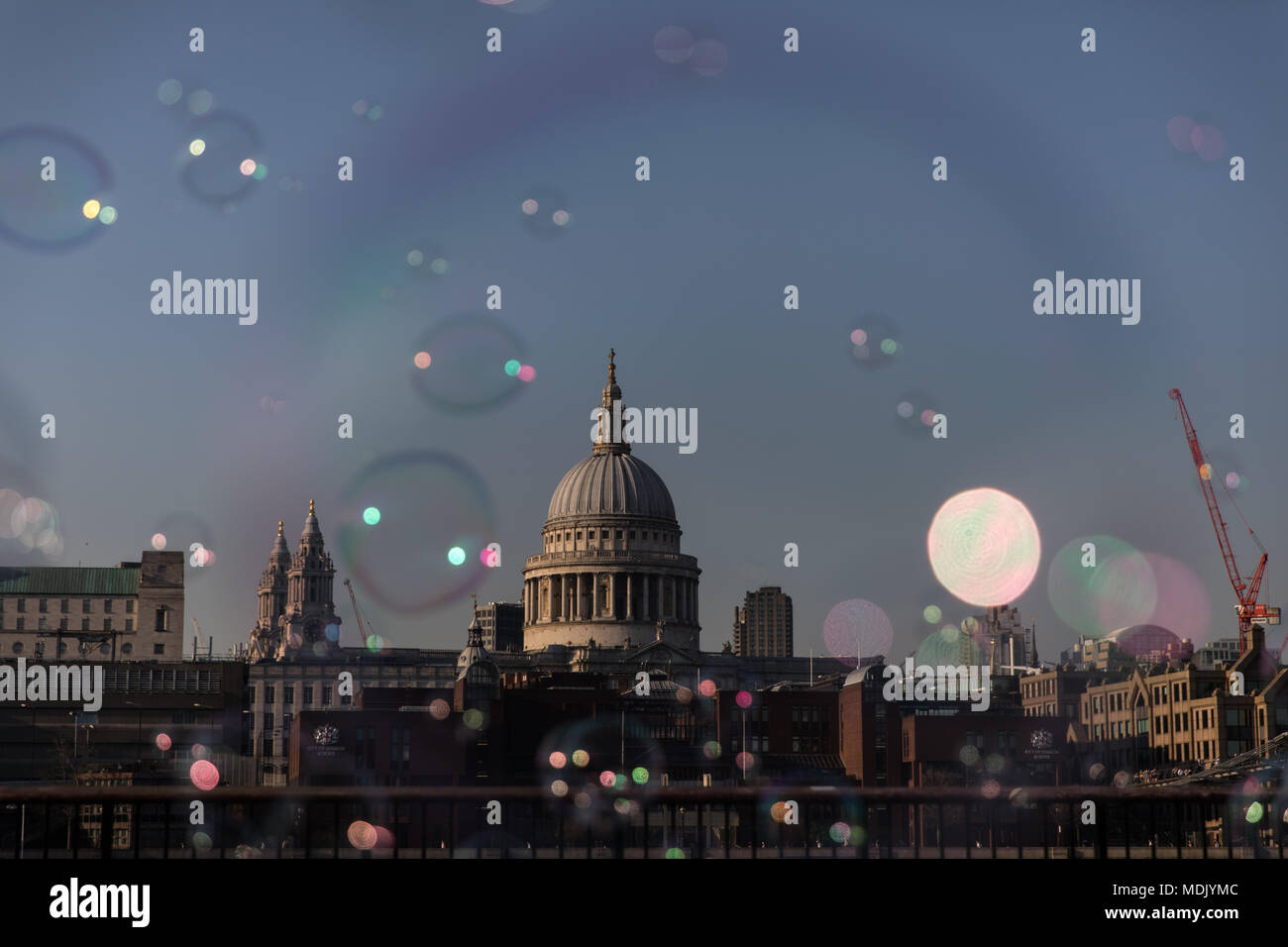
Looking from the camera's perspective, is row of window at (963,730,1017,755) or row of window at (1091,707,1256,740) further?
row of window at (963,730,1017,755)

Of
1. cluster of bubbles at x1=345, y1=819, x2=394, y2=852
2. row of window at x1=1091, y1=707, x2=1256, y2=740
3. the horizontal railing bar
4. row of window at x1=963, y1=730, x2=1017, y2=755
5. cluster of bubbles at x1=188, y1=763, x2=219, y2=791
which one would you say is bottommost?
cluster of bubbles at x1=345, y1=819, x2=394, y2=852

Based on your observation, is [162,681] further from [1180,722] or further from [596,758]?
[1180,722]

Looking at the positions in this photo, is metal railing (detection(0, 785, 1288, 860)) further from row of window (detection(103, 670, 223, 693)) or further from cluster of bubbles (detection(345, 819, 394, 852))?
row of window (detection(103, 670, 223, 693))

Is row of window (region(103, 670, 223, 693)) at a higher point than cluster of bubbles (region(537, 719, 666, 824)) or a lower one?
higher

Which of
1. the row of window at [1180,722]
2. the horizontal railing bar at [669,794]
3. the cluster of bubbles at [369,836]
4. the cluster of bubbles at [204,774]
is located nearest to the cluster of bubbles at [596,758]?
the cluster of bubbles at [204,774]

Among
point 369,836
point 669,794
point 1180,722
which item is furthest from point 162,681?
point 669,794

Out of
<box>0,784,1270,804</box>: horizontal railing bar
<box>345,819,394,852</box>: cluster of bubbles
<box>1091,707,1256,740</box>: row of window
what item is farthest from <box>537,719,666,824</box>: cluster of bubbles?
<box>0,784,1270,804</box>: horizontal railing bar
